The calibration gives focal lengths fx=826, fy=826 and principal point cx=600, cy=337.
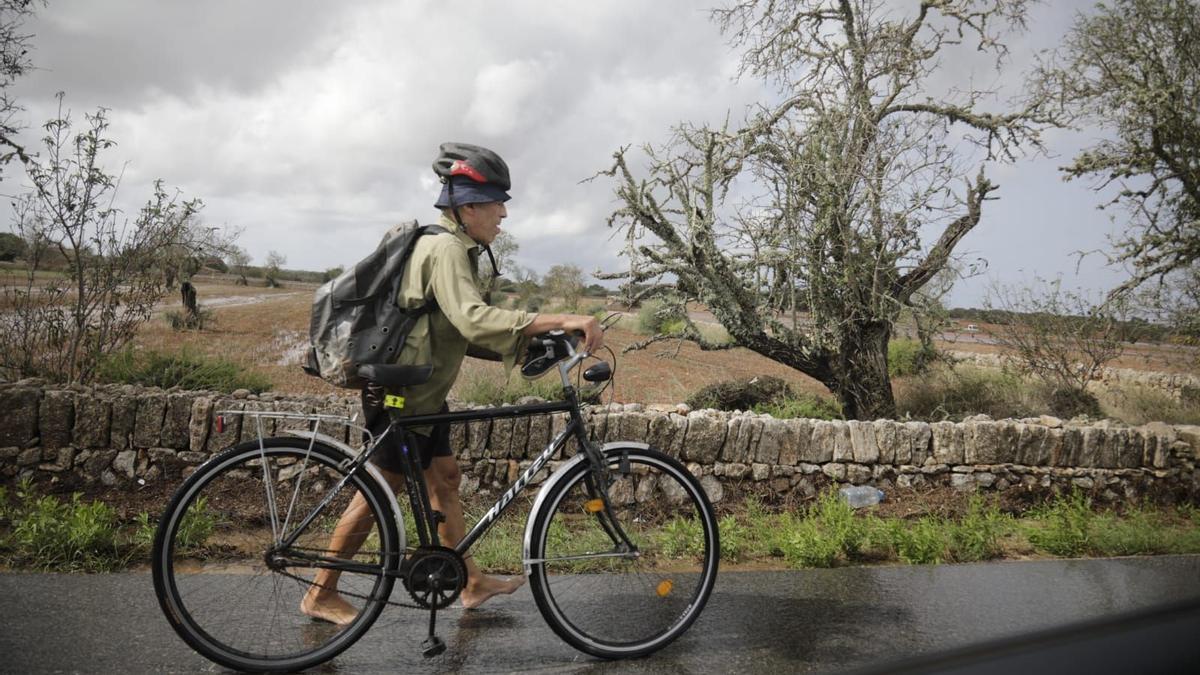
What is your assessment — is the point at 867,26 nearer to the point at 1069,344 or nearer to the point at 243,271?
the point at 1069,344

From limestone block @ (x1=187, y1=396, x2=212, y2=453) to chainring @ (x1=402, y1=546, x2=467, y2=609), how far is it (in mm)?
3451

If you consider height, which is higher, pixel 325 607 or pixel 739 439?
pixel 739 439

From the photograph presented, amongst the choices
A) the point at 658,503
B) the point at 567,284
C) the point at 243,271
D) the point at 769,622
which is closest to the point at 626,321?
the point at 567,284

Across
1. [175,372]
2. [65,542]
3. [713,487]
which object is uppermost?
[175,372]

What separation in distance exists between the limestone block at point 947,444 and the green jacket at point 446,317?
486cm

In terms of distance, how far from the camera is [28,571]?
14.4ft

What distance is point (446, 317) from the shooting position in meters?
3.68

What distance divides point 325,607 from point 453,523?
68 centimetres

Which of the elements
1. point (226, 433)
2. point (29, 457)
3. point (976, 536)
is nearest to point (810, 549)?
point (976, 536)

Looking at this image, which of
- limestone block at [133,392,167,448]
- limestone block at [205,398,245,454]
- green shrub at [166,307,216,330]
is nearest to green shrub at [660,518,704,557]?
limestone block at [205,398,245,454]

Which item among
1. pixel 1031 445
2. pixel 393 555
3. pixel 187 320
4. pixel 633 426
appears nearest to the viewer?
pixel 393 555

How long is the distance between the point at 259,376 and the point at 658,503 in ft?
15.1

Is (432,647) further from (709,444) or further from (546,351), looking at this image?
(709,444)

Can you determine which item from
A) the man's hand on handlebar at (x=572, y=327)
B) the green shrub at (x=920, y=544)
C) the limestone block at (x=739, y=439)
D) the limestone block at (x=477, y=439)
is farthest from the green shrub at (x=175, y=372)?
the green shrub at (x=920, y=544)
